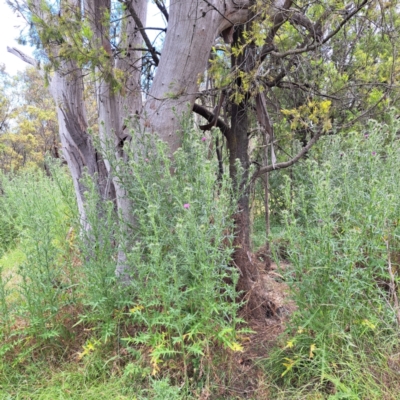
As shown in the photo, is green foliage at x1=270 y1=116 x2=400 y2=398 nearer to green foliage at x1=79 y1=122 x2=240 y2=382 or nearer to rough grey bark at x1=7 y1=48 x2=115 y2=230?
green foliage at x1=79 y1=122 x2=240 y2=382

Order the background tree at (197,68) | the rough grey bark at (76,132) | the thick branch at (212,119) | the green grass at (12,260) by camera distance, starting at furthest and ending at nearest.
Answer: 1. the green grass at (12,260)
2. the rough grey bark at (76,132)
3. the thick branch at (212,119)
4. the background tree at (197,68)

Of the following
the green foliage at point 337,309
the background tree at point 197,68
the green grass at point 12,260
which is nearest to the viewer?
the green foliage at point 337,309

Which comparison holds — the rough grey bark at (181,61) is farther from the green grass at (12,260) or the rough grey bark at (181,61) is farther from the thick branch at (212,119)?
the green grass at (12,260)

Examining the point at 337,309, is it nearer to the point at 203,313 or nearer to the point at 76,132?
the point at 203,313

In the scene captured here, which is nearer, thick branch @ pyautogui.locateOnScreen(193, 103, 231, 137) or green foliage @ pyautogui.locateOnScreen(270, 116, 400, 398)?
green foliage @ pyautogui.locateOnScreen(270, 116, 400, 398)

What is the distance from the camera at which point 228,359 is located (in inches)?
78.8

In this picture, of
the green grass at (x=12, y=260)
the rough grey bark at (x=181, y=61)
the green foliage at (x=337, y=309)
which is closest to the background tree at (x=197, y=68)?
the rough grey bark at (x=181, y=61)

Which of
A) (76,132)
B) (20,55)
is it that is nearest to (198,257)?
(76,132)

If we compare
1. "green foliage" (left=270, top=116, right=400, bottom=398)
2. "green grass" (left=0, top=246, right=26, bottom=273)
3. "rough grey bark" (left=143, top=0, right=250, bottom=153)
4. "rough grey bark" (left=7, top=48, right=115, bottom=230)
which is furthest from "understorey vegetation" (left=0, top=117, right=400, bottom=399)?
"green grass" (left=0, top=246, right=26, bottom=273)

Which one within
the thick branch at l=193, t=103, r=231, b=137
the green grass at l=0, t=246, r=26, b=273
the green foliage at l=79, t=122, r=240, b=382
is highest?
the thick branch at l=193, t=103, r=231, b=137

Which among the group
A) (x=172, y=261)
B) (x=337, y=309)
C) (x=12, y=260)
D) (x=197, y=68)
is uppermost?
(x=197, y=68)

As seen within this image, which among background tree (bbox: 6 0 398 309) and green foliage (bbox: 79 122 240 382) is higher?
background tree (bbox: 6 0 398 309)

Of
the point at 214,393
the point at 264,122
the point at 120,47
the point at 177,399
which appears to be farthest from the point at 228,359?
the point at 120,47

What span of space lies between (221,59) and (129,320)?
2316 millimetres
